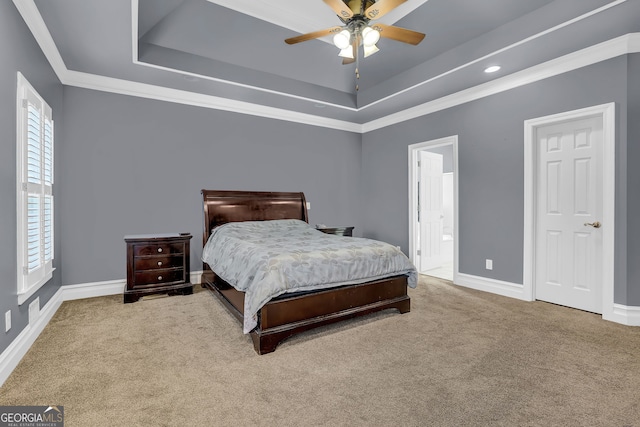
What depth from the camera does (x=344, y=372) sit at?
214cm

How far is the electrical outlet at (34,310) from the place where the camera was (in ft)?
8.36

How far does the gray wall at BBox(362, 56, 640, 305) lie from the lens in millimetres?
3027

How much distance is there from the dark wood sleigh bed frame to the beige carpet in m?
0.13

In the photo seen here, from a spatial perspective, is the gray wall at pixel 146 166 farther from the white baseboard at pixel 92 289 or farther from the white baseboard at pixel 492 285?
the white baseboard at pixel 492 285

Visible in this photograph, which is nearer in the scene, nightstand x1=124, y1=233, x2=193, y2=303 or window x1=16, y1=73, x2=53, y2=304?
window x1=16, y1=73, x2=53, y2=304

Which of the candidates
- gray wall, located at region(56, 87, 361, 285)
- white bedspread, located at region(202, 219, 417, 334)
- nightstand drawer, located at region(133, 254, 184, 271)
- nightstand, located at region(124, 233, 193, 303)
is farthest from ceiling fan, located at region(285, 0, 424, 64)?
nightstand drawer, located at region(133, 254, 184, 271)

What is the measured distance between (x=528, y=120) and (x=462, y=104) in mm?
925

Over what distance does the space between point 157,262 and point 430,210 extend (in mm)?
4278

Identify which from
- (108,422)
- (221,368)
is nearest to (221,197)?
(221,368)

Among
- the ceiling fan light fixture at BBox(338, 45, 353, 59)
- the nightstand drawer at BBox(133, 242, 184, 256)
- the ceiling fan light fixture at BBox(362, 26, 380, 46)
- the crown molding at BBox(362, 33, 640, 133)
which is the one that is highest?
the crown molding at BBox(362, 33, 640, 133)

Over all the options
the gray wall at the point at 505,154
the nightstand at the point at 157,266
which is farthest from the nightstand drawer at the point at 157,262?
the gray wall at the point at 505,154
